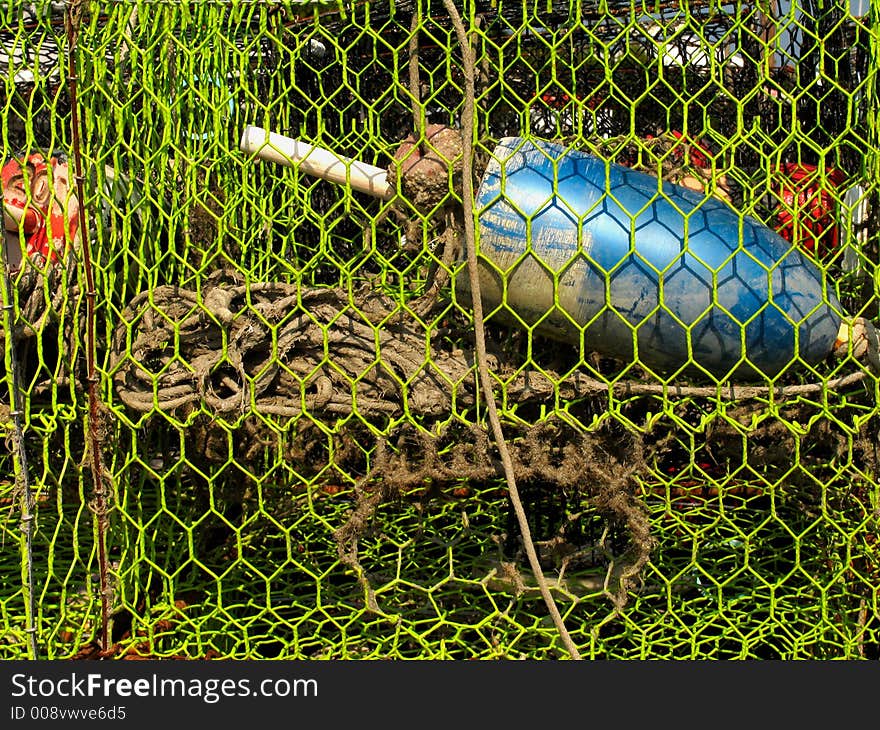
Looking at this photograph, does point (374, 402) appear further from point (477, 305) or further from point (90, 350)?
point (90, 350)

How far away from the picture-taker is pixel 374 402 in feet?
5.18

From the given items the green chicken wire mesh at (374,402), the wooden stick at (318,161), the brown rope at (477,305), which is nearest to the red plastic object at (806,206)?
the green chicken wire mesh at (374,402)

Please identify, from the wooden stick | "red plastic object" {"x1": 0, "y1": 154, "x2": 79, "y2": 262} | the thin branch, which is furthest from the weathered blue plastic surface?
"red plastic object" {"x1": 0, "y1": 154, "x2": 79, "y2": 262}

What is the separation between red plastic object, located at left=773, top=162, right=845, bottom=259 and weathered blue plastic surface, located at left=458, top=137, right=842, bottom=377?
0.10 meters

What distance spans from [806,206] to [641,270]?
1.86ft

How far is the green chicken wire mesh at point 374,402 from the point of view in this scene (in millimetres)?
1575

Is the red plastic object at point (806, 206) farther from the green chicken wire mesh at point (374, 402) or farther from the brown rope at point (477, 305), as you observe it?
the brown rope at point (477, 305)

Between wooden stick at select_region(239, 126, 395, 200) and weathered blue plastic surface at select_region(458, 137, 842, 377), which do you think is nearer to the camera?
weathered blue plastic surface at select_region(458, 137, 842, 377)

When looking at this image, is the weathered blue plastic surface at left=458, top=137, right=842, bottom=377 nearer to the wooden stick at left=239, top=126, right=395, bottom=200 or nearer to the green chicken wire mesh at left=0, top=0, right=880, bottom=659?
the green chicken wire mesh at left=0, top=0, right=880, bottom=659

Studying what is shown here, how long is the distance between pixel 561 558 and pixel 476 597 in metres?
0.27

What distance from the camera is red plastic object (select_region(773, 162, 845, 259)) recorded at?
1.61 m

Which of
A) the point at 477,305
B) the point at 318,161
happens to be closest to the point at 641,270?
the point at 477,305

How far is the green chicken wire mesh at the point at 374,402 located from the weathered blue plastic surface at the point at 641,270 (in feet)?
0.17

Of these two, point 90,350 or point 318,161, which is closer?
point 90,350
